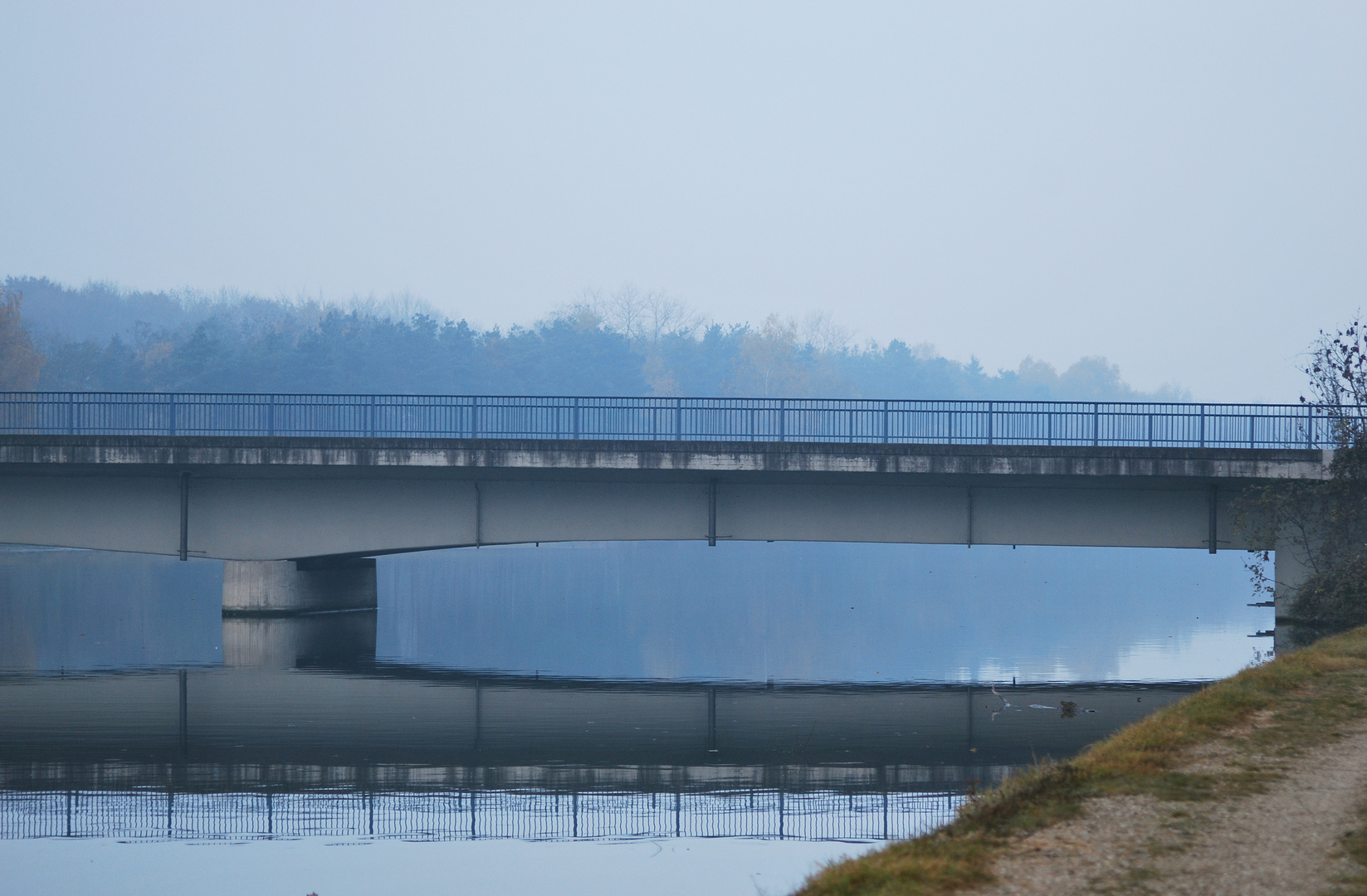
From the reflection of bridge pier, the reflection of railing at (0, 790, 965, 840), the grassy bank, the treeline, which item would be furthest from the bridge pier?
the treeline

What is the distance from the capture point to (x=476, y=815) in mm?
12508

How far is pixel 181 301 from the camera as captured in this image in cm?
18162

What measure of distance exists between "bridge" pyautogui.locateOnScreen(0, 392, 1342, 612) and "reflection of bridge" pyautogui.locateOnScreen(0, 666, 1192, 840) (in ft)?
18.8

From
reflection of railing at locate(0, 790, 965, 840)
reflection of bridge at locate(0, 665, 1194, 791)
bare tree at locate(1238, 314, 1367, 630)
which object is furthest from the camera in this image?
bare tree at locate(1238, 314, 1367, 630)

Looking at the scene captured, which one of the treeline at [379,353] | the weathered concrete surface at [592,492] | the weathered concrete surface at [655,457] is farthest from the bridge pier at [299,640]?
the treeline at [379,353]

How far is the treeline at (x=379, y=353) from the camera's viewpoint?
309 feet

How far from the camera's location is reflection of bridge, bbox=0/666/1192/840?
1235cm

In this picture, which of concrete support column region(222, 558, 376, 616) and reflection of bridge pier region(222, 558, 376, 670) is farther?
concrete support column region(222, 558, 376, 616)

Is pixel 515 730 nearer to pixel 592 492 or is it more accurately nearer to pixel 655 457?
pixel 655 457

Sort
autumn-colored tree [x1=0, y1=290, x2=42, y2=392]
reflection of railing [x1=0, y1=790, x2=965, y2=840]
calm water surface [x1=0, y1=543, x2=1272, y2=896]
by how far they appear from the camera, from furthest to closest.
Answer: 1. autumn-colored tree [x1=0, y1=290, x2=42, y2=392]
2. reflection of railing [x1=0, y1=790, x2=965, y2=840]
3. calm water surface [x1=0, y1=543, x2=1272, y2=896]

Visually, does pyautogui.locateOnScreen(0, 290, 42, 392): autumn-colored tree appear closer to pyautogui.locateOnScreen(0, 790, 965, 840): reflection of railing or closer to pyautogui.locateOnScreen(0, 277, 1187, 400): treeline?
pyautogui.locateOnScreen(0, 277, 1187, 400): treeline

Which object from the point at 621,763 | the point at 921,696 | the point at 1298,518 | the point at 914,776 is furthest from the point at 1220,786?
the point at 1298,518

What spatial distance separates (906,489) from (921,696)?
745cm

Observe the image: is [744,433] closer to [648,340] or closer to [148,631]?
[148,631]
